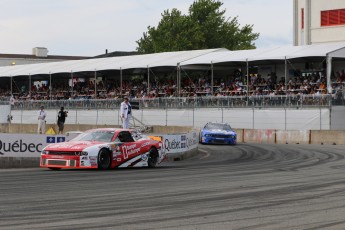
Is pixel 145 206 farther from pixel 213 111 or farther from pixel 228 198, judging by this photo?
pixel 213 111

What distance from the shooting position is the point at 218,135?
128 feet

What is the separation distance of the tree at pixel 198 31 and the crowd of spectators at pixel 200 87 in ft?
90.5

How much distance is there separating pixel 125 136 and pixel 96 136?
2.75 feet

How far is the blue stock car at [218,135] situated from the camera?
38.8m

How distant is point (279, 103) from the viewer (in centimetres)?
4347

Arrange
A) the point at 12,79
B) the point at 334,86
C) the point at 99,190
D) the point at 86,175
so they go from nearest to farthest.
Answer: the point at 99,190 → the point at 86,175 → the point at 334,86 → the point at 12,79

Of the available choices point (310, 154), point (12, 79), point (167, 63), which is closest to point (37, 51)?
point (12, 79)

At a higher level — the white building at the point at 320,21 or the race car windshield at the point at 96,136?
the white building at the point at 320,21

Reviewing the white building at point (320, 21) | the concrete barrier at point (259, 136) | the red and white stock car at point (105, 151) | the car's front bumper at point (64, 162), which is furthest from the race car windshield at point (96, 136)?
the white building at point (320, 21)

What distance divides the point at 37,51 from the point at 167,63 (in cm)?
6025

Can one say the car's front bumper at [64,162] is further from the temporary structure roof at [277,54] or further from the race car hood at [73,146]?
the temporary structure roof at [277,54]

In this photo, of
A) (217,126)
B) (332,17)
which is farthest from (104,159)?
(332,17)

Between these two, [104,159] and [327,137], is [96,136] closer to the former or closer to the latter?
[104,159]

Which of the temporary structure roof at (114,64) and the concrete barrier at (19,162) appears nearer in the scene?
the concrete barrier at (19,162)
